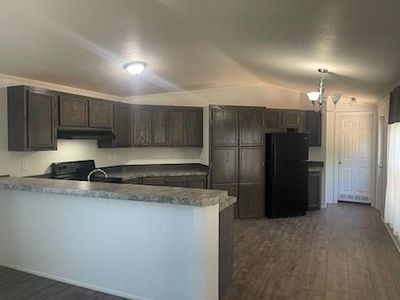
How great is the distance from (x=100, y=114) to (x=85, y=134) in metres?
0.44

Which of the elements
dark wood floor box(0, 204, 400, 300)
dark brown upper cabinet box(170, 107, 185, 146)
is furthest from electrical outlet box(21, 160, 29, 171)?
dark brown upper cabinet box(170, 107, 185, 146)

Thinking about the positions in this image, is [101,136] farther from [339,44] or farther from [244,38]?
[339,44]

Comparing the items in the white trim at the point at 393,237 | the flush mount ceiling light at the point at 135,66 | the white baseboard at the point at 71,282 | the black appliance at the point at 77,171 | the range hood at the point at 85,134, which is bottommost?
the white trim at the point at 393,237

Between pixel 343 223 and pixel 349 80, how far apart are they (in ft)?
7.94

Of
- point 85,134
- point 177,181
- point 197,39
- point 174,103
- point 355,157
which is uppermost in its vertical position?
point 197,39

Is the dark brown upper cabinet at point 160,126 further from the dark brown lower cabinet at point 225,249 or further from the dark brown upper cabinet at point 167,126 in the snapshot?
the dark brown lower cabinet at point 225,249

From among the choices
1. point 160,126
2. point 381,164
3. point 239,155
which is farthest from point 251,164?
point 381,164

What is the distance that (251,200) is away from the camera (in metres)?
5.81

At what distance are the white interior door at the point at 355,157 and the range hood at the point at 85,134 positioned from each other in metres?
5.05

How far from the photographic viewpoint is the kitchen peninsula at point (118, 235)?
2342mm

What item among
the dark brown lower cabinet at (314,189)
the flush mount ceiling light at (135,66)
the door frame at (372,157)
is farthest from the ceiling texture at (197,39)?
the door frame at (372,157)

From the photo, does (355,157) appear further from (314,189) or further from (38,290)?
(38,290)

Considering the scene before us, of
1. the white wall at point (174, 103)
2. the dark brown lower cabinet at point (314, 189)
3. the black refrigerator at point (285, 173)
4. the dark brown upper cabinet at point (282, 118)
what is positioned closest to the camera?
the white wall at point (174, 103)

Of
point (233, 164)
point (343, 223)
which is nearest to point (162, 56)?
point (233, 164)
